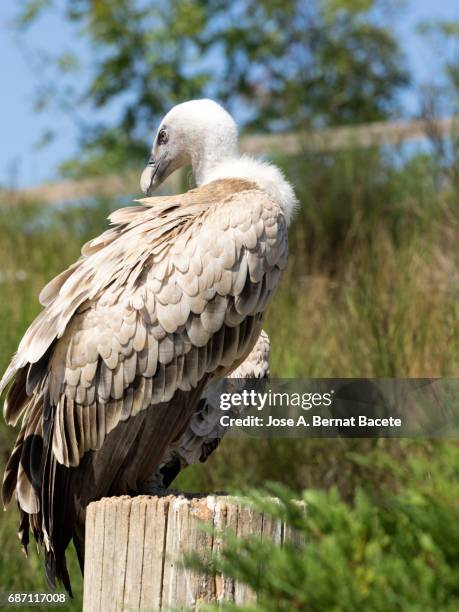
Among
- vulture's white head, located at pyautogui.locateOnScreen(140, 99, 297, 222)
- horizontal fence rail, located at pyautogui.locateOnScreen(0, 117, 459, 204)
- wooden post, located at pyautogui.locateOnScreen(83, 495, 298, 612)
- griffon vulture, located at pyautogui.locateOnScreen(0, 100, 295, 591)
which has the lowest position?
wooden post, located at pyautogui.locateOnScreen(83, 495, 298, 612)

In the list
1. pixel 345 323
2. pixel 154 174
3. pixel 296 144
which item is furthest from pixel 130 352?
pixel 296 144

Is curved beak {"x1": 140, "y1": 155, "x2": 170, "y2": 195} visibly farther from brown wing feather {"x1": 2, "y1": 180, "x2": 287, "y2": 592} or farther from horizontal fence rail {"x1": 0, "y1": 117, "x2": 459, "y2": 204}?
horizontal fence rail {"x1": 0, "y1": 117, "x2": 459, "y2": 204}

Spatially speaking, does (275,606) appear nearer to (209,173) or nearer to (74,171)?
(209,173)

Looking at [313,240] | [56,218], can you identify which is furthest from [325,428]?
[56,218]

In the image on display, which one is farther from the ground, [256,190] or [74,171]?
[74,171]

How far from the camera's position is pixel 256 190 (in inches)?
167

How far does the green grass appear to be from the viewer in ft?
20.2

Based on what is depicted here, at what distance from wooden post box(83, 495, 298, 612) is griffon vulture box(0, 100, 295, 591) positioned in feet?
2.07

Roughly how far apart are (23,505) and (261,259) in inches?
51.1

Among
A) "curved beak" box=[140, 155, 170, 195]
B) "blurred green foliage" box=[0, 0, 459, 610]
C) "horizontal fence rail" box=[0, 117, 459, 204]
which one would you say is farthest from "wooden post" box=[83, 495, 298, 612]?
"horizontal fence rail" box=[0, 117, 459, 204]

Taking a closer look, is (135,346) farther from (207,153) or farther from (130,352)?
(207,153)

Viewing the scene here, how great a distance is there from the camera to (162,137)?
4.86 m

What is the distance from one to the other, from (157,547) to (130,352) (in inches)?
38.5

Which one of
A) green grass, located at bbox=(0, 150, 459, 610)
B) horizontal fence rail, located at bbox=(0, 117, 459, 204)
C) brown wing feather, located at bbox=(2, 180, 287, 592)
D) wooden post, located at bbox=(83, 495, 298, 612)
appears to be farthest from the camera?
horizontal fence rail, located at bbox=(0, 117, 459, 204)
